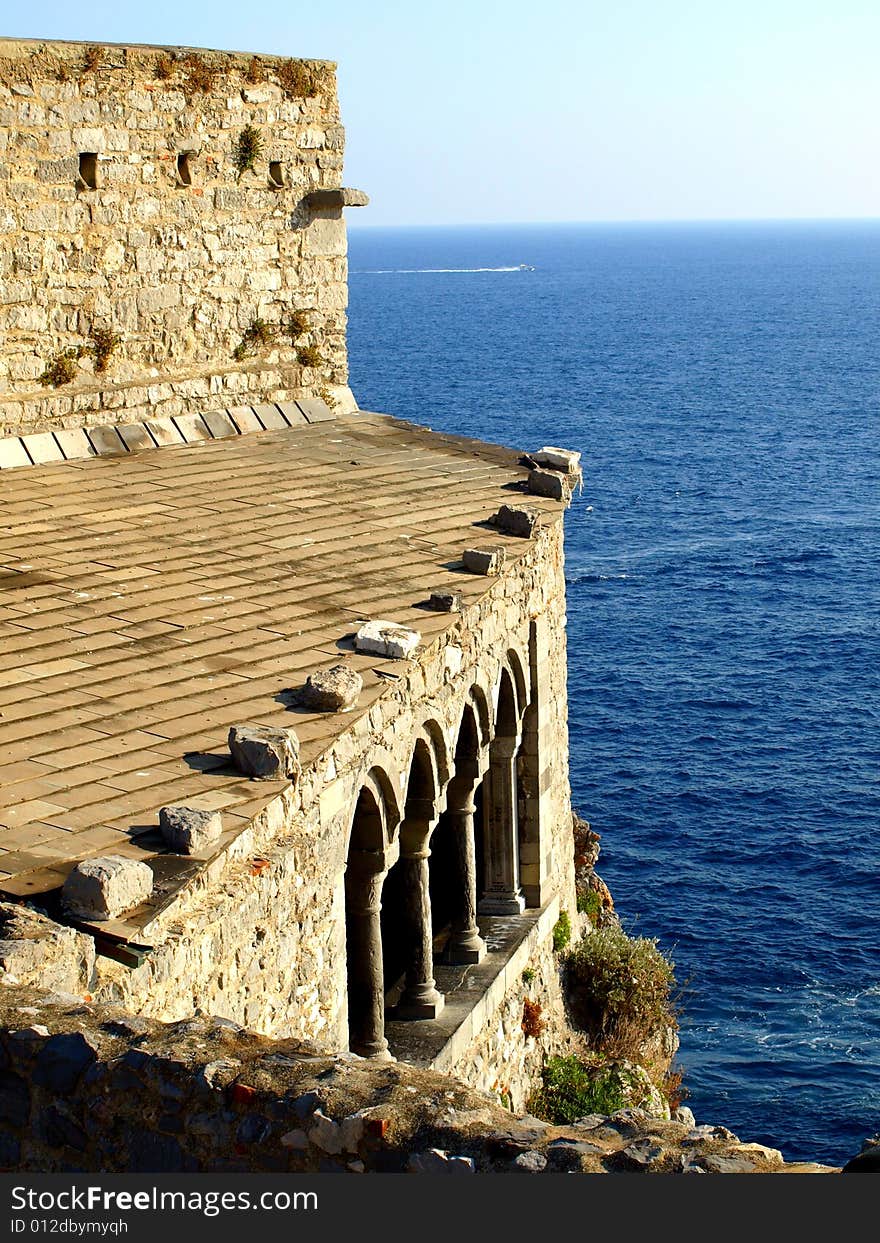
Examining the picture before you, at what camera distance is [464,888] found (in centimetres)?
1817

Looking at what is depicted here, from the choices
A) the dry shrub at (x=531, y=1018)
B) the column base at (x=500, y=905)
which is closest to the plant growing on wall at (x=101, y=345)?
the column base at (x=500, y=905)

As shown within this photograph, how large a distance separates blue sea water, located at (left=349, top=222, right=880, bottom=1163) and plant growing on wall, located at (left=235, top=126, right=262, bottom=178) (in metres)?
18.4

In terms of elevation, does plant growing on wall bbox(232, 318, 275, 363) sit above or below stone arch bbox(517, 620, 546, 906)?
above

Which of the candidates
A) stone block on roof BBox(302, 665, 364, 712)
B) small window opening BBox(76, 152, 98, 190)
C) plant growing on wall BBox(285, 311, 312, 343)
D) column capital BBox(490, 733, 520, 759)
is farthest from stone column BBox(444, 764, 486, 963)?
small window opening BBox(76, 152, 98, 190)

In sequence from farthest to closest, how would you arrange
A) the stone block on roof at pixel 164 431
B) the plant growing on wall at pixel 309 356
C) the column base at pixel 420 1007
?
1. the plant growing on wall at pixel 309 356
2. the stone block on roof at pixel 164 431
3. the column base at pixel 420 1007

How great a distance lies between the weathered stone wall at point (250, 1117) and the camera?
662 centimetres

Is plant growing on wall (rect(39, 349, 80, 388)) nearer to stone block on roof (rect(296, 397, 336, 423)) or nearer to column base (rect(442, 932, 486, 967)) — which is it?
stone block on roof (rect(296, 397, 336, 423))

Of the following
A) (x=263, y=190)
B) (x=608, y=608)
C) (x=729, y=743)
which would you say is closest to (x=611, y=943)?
(x=263, y=190)

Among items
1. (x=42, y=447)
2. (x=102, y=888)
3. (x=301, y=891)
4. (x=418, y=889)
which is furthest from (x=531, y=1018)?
(x=102, y=888)

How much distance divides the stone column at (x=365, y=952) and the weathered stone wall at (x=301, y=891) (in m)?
0.85

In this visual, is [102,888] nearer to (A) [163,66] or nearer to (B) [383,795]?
(B) [383,795]

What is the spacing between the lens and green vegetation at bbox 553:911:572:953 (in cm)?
2068

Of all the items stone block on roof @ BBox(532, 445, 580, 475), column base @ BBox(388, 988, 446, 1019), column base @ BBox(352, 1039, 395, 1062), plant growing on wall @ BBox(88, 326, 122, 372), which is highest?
plant growing on wall @ BBox(88, 326, 122, 372)

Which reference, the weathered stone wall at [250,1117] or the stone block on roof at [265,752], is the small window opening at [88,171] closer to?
the stone block on roof at [265,752]
